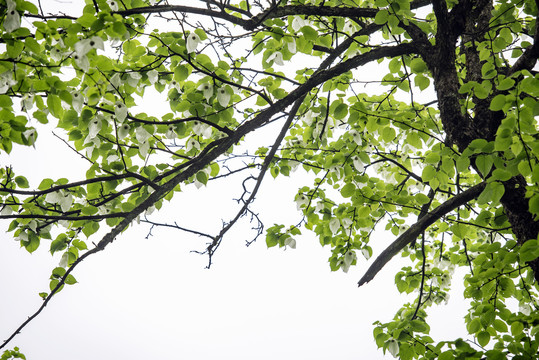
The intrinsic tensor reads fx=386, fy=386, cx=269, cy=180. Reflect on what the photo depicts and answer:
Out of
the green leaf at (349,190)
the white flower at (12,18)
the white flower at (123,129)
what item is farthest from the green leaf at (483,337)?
the white flower at (12,18)

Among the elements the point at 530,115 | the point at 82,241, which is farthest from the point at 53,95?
the point at 530,115

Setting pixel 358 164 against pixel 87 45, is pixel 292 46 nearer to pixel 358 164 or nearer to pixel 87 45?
pixel 358 164

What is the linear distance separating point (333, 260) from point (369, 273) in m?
1.28

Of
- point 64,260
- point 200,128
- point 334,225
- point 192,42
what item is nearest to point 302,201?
point 334,225

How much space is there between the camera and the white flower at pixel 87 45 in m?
2.21

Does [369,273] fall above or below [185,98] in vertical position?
below

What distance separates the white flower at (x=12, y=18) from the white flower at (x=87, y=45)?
32cm

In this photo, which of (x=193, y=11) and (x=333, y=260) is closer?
(x=193, y=11)

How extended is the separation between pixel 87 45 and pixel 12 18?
388mm

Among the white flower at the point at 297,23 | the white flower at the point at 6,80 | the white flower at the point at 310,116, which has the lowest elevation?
the white flower at the point at 6,80

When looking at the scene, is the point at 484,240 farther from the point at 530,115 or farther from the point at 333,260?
the point at 530,115

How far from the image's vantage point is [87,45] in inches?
88.0

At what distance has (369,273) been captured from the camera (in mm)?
2830

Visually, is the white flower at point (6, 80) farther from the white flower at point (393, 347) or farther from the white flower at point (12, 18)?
the white flower at point (393, 347)
